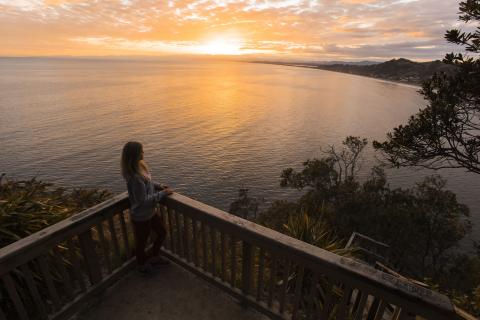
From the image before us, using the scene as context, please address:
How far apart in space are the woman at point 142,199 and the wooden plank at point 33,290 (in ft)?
3.89

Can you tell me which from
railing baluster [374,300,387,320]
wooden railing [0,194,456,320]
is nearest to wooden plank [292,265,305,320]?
wooden railing [0,194,456,320]

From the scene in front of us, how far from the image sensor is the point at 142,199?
3500 millimetres

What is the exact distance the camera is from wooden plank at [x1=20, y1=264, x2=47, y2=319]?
8.88 feet

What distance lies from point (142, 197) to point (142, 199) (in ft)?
0.08


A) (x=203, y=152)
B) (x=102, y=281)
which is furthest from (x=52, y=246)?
(x=203, y=152)

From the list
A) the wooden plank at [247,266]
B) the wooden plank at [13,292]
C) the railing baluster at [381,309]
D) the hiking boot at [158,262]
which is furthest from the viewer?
the hiking boot at [158,262]

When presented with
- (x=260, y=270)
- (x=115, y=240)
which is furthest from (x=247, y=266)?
(x=115, y=240)

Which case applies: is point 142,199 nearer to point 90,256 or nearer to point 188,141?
point 90,256

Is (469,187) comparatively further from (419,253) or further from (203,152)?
(203,152)

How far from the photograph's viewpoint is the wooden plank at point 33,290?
2706mm

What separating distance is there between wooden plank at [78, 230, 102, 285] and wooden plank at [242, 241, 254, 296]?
190cm

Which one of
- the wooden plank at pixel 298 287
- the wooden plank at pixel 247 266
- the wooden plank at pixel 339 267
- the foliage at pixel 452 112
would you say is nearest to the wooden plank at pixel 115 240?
the wooden plank at pixel 339 267

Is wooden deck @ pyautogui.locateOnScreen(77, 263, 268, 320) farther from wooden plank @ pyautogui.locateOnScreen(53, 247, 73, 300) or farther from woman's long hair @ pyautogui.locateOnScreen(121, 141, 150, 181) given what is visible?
woman's long hair @ pyautogui.locateOnScreen(121, 141, 150, 181)

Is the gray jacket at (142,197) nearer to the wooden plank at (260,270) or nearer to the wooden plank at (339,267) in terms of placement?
the wooden plank at (339,267)
